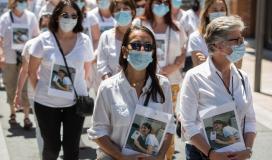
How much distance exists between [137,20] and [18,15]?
9.27 ft

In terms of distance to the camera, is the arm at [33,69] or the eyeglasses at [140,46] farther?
the arm at [33,69]

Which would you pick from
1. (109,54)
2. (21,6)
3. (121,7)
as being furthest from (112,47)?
(21,6)

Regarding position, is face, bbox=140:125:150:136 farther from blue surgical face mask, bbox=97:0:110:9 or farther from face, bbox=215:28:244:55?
blue surgical face mask, bbox=97:0:110:9

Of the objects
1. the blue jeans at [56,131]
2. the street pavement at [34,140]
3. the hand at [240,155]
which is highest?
the hand at [240,155]

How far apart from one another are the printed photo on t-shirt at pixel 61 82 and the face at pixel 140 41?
1.63 meters

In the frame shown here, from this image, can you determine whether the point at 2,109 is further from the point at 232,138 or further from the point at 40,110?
the point at 232,138

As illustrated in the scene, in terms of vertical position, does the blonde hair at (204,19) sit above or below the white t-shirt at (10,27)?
above

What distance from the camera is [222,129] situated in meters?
3.91

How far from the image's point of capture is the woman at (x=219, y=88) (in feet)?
13.0

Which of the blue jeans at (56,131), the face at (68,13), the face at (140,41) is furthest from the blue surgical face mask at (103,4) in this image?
the face at (140,41)

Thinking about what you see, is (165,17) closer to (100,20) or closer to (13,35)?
(100,20)

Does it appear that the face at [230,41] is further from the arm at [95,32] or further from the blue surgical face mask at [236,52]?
the arm at [95,32]

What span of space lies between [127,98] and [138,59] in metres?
0.26

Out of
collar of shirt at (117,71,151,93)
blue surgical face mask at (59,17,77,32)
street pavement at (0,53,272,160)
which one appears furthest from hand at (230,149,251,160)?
street pavement at (0,53,272,160)
